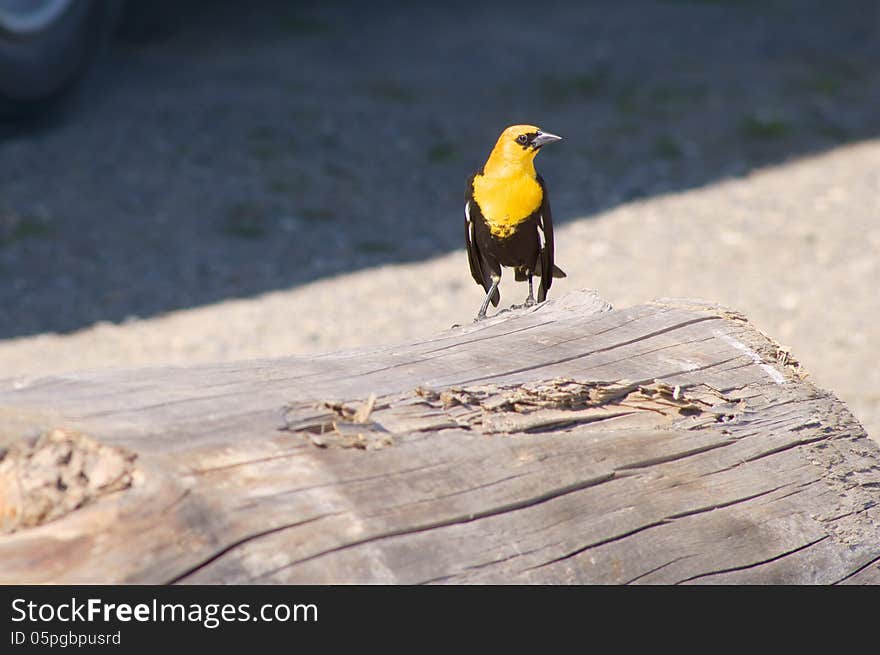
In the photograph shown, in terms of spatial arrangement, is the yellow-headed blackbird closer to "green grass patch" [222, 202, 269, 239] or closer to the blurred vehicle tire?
"green grass patch" [222, 202, 269, 239]

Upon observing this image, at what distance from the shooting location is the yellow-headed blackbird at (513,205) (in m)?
3.29

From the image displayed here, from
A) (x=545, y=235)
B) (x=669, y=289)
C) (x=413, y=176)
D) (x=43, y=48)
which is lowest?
(x=413, y=176)

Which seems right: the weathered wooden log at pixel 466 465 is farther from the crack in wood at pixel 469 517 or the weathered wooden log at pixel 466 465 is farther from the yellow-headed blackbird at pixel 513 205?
the yellow-headed blackbird at pixel 513 205

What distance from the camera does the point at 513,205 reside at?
331cm

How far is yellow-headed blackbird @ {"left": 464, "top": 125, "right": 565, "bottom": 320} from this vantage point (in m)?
3.29

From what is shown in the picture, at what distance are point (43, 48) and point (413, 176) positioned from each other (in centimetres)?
240

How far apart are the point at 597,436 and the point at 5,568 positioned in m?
1.16

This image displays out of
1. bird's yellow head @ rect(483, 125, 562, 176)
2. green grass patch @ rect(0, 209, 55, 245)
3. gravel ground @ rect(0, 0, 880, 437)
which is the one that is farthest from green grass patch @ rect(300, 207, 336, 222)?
bird's yellow head @ rect(483, 125, 562, 176)

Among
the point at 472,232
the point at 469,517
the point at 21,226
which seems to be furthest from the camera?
the point at 21,226

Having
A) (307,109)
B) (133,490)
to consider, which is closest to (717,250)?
(307,109)

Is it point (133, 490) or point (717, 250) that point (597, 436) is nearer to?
point (133, 490)

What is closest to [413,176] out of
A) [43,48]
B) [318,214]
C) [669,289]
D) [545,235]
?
[318,214]

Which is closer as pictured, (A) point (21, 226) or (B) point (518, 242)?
(B) point (518, 242)

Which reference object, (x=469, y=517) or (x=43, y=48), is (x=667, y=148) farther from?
(x=469, y=517)
